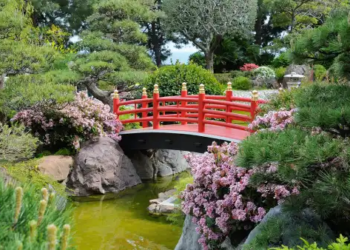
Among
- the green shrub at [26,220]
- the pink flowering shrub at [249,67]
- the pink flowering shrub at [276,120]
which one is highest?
the pink flowering shrub at [249,67]

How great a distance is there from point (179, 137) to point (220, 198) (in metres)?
4.68

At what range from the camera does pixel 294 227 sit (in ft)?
12.3

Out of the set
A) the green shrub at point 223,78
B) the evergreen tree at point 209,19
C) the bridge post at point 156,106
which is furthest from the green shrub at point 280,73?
the bridge post at point 156,106

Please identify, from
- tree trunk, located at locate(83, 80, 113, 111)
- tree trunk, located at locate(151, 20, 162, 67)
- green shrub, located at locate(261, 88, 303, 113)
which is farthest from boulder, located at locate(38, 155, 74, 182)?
tree trunk, located at locate(151, 20, 162, 67)

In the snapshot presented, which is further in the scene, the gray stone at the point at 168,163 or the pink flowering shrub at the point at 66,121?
the gray stone at the point at 168,163

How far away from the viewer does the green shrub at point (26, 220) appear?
1.94 metres

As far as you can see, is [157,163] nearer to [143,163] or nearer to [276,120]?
[143,163]

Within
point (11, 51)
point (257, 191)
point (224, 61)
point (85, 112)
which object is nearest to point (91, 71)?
point (85, 112)

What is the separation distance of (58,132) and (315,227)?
712 centimetres

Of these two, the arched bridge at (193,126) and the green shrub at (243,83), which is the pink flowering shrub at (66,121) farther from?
the green shrub at (243,83)

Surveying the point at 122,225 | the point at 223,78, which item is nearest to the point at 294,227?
the point at 122,225

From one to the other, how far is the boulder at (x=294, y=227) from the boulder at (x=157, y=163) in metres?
7.45

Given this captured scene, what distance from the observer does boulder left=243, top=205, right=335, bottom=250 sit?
3.62 meters

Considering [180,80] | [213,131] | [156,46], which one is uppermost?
[156,46]
